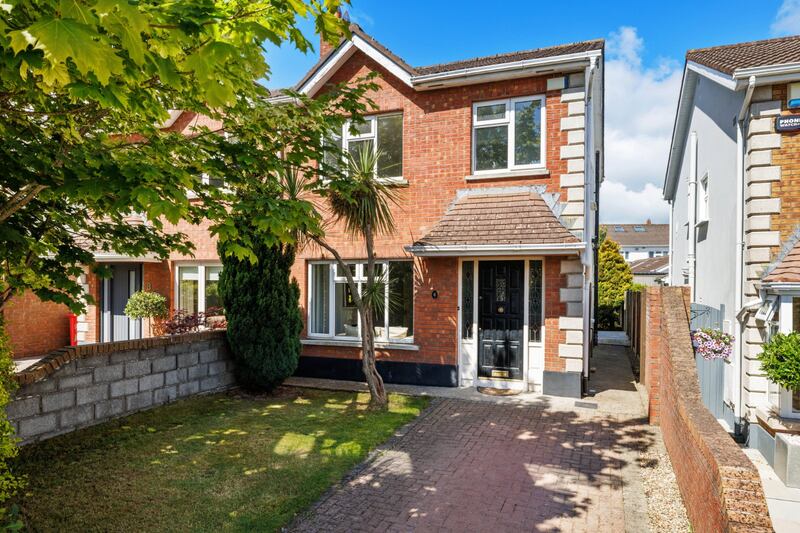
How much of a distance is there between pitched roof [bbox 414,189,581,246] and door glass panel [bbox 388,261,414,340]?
3.94 ft

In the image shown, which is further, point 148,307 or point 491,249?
point 148,307

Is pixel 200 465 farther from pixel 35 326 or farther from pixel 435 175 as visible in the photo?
pixel 35 326

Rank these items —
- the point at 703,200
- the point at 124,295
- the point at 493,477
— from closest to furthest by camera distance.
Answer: the point at 493,477 → the point at 703,200 → the point at 124,295

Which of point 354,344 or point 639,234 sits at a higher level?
point 639,234

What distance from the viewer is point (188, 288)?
1295 cm

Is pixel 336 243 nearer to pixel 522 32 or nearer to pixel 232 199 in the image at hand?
pixel 232 199

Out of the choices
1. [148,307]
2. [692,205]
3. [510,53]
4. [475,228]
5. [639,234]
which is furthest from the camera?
[639,234]

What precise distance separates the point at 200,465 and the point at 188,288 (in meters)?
8.05

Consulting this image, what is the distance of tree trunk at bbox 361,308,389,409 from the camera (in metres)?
8.41

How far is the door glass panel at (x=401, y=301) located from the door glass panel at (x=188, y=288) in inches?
225

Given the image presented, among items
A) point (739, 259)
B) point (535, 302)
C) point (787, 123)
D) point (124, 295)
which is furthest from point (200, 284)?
point (787, 123)

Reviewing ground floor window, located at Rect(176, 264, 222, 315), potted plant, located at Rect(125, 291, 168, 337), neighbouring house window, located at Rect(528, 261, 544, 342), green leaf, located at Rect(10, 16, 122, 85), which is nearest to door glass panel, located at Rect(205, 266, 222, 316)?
ground floor window, located at Rect(176, 264, 222, 315)

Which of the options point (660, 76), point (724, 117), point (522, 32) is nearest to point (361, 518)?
point (724, 117)

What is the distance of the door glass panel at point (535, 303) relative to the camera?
377 inches
